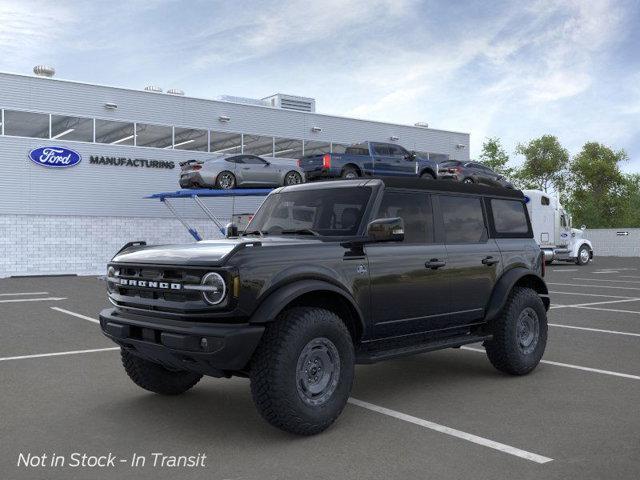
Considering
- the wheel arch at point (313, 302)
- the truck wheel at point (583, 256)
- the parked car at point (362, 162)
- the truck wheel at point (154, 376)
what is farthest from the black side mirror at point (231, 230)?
the truck wheel at point (583, 256)

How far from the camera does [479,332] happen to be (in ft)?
21.3

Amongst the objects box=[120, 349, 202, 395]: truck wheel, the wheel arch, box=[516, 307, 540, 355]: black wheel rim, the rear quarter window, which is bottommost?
box=[120, 349, 202, 395]: truck wheel

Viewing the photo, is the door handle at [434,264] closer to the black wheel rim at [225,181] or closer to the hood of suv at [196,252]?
the hood of suv at [196,252]

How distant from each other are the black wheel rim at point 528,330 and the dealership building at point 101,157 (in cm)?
2396

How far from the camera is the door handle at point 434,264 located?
5826 mm

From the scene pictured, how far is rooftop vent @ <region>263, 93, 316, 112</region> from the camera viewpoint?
35688 millimetres

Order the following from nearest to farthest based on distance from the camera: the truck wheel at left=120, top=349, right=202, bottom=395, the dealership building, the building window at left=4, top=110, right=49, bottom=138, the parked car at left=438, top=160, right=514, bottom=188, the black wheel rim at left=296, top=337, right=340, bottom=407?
the black wheel rim at left=296, top=337, right=340, bottom=407 → the truck wheel at left=120, top=349, right=202, bottom=395 → the parked car at left=438, top=160, right=514, bottom=188 → the building window at left=4, top=110, right=49, bottom=138 → the dealership building

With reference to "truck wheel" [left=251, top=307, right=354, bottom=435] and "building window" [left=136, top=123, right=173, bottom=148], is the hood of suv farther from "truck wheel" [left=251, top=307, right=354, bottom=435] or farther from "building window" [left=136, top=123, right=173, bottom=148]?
"building window" [left=136, top=123, right=173, bottom=148]

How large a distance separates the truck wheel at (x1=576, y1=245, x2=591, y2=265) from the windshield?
28.7 metres

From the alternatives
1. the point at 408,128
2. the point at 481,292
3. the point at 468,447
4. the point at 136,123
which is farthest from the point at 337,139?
the point at 468,447

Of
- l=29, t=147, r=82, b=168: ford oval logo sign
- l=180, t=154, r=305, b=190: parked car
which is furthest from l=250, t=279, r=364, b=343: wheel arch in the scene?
l=29, t=147, r=82, b=168: ford oval logo sign

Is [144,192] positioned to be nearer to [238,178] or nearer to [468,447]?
[238,178]

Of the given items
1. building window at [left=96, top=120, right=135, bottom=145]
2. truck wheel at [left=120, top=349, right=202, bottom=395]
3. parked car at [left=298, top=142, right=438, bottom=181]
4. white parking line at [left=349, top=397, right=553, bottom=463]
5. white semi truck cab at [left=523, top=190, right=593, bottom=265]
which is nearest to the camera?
white parking line at [left=349, top=397, right=553, bottom=463]

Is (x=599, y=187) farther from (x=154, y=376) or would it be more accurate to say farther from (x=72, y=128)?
(x=154, y=376)
